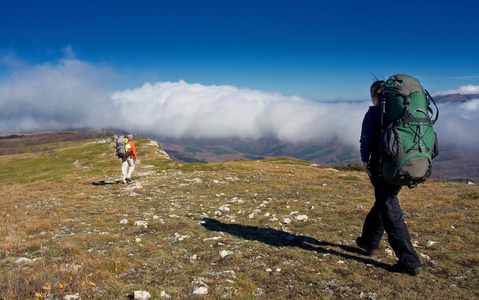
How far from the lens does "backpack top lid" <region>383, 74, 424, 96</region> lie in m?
5.92

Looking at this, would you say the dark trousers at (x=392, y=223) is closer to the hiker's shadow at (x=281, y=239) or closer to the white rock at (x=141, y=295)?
the hiker's shadow at (x=281, y=239)

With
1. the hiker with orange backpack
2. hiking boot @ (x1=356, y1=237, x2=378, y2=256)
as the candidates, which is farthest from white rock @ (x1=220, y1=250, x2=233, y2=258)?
the hiker with orange backpack

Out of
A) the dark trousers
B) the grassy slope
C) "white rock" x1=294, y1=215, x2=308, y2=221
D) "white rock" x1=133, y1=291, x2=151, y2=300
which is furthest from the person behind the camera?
"white rock" x1=294, y1=215, x2=308, y2=221

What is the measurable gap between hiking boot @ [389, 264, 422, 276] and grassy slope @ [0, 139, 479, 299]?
0.49ft

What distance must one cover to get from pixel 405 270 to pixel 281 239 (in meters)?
3.50

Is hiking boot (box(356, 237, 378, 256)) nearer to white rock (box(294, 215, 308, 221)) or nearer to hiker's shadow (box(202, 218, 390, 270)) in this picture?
hiker's shadow (box(202, 218, 390, 270))

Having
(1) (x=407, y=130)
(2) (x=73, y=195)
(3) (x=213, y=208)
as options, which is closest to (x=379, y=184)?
(1) (x=407, y=130)

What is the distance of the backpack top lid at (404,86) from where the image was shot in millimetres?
5918

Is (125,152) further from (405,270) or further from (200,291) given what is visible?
(405,270)

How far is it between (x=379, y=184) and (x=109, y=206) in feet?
40.3

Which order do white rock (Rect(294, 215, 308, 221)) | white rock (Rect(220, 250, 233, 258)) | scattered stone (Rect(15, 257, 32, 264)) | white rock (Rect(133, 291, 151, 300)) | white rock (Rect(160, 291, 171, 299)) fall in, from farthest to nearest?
white rock (Rect(294, 215, 308, 221))
white rock (Rect(220, 250, 233, 258))
scattered stone (Rect(15, 257, 32, 264))
white rock (Rect(160, 291, 171, 299))
white rock (Rect(133, 291, 151, 300))

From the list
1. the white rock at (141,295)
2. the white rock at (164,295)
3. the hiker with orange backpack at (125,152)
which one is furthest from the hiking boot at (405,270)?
the hiker with orange backpack at (125,152)

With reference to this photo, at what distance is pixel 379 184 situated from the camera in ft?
21.9

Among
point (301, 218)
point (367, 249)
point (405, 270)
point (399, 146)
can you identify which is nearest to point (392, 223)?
point (405, 270)
